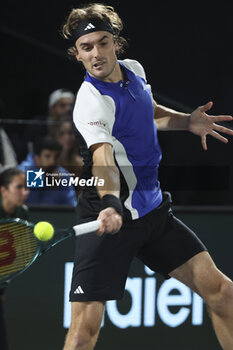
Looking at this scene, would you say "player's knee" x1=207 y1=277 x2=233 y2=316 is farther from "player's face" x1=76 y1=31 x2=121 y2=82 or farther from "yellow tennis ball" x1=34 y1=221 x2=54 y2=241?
"player's face" x1=76 y1=31 x2=121 y2=82

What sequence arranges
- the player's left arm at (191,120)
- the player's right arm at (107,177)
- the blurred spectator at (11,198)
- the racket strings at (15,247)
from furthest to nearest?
the blurred spectator at (11,198), the player's left arm at (191,120), the racket strings at (15,247), the player's right arm at (107,177)

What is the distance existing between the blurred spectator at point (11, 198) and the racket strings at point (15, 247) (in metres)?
0.94

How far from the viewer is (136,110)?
348 cm

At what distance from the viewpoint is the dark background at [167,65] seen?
5.45 meters

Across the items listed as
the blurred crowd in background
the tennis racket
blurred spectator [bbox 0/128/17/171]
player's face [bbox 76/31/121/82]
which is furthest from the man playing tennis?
blurred spectator [bbox 0/128/17/171]

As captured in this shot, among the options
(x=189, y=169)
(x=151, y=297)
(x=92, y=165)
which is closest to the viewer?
(x=92, y=165)

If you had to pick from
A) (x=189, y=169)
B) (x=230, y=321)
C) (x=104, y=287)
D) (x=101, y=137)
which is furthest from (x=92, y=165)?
(x=189, y=169)

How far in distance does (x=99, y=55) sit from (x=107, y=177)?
1.92ft

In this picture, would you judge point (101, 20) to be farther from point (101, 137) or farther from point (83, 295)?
point (83, 295)

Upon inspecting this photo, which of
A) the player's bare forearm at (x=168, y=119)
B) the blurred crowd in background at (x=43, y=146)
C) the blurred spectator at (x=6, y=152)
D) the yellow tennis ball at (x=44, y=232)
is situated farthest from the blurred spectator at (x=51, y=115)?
the yellow tennis ball at (x=44, y=232)

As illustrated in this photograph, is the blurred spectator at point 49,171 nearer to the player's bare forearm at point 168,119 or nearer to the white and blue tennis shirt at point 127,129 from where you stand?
the player's bare forearm at point 168,119

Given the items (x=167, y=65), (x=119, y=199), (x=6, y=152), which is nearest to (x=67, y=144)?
(x=6, y=152)

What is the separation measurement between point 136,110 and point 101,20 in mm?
476

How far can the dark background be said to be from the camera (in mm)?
5449
